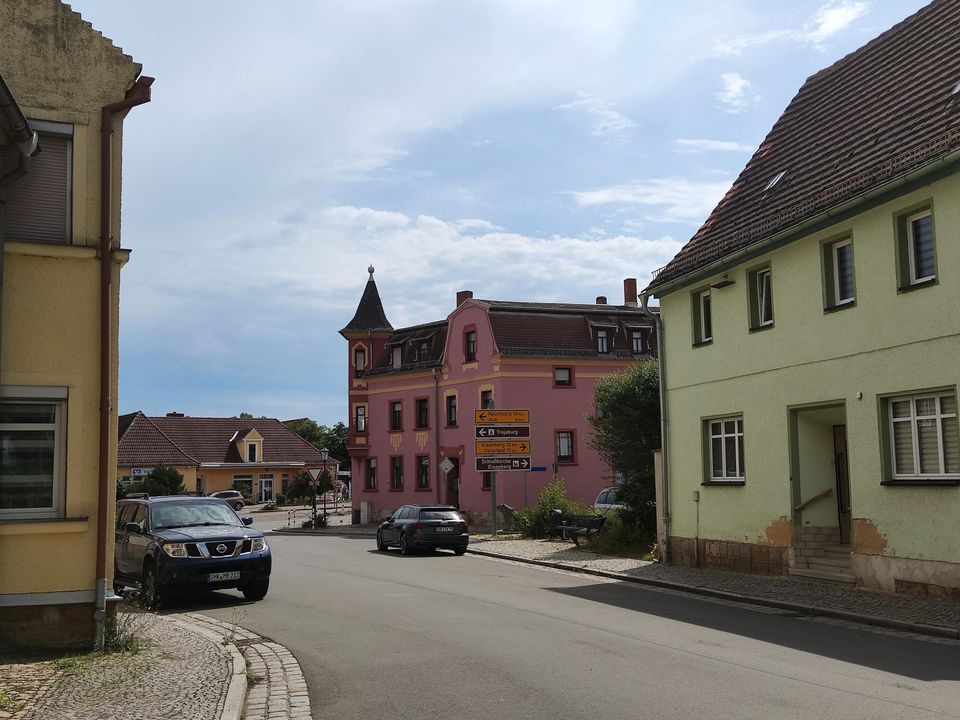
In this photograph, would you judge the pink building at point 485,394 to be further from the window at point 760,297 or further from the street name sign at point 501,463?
the window at point 760,297

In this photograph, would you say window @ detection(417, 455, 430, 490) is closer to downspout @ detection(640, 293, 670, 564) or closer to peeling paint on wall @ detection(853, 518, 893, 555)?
downspout @ detection(640, 293, 670, 564)

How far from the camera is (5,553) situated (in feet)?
32.9

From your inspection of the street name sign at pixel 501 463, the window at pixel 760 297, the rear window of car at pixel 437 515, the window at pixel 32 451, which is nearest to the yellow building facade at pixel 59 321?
the window at pixel 32 451

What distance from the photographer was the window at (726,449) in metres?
19.8

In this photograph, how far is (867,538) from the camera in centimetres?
1554

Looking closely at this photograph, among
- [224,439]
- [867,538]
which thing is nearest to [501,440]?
[867,538]

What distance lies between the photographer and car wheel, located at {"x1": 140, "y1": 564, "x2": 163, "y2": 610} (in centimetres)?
1544

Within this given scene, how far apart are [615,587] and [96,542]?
10356 millimetres

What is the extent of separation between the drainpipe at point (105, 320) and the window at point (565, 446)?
34.6m

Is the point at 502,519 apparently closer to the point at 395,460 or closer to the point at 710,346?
the point at 395,460

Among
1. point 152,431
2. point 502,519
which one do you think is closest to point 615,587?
point 502,519

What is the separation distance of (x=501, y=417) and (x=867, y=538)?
59.5ft

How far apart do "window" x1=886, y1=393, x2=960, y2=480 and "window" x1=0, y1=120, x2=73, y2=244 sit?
1226 cm

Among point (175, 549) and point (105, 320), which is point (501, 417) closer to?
point (175, 549)
